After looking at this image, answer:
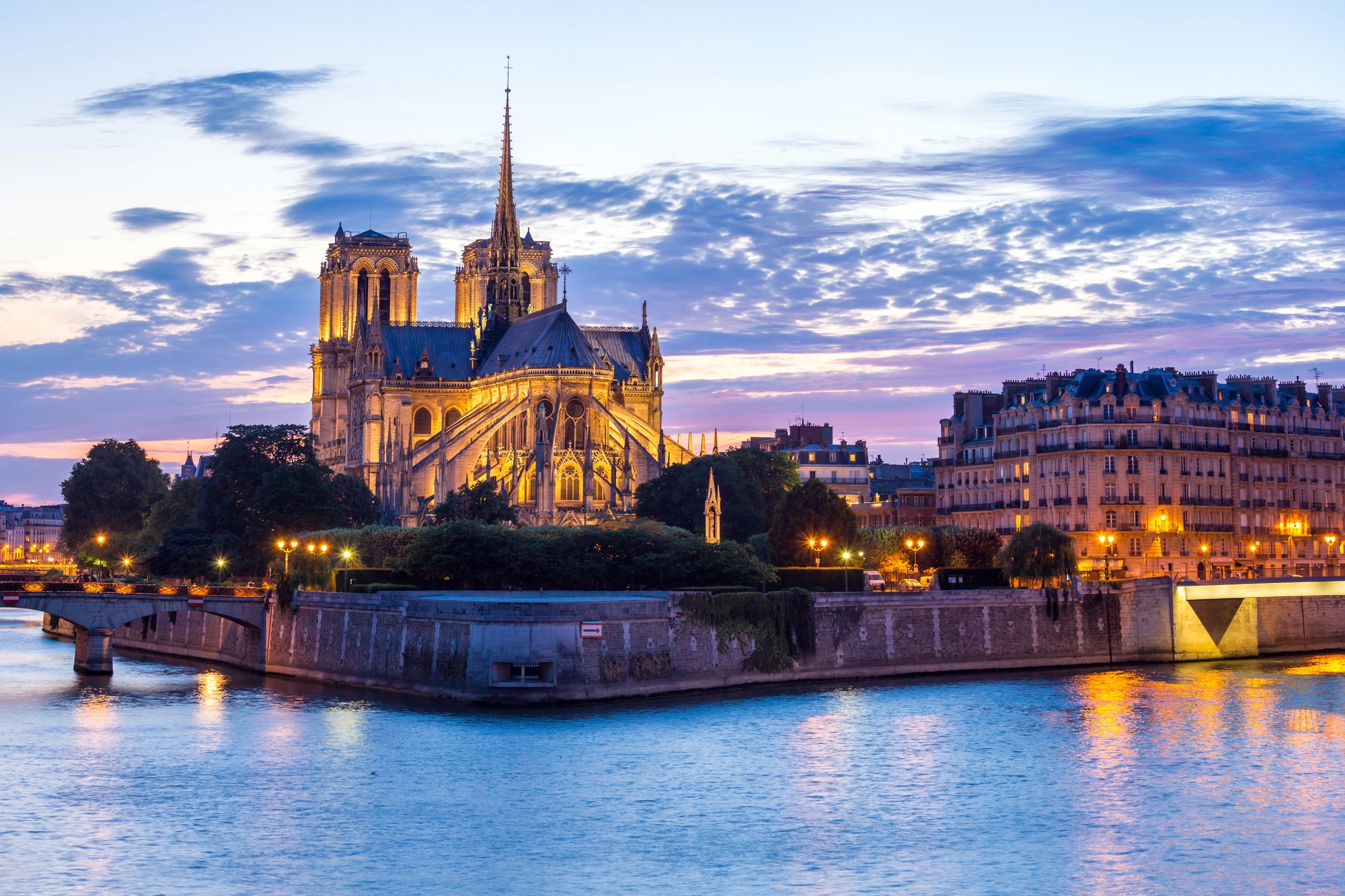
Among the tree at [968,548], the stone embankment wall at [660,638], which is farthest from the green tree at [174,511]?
the tree at [968,548]

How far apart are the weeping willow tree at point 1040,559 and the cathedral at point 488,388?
3498 cm

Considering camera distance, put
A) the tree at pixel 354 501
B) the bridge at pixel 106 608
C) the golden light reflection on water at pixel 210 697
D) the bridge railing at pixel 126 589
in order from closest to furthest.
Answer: the golden light reflection on water at pixel 210 697 → the bridge at pixel 106 608 → the bridge railing at pixel 126 589 → the tree at pixel 354 501

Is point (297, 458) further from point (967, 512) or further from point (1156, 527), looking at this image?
point (1156, 527)

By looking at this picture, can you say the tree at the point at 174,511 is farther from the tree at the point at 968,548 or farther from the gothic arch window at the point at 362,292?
the tree at the point at 968,548

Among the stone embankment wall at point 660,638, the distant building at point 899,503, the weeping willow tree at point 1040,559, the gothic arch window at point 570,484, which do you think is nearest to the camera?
the stone embankment wall at point 660,638

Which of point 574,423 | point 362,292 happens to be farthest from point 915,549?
point 362,292

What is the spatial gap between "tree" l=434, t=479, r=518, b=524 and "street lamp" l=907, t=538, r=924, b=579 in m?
18.3

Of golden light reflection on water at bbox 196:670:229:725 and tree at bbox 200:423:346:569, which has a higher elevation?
tree at bbox 200:423:346:569

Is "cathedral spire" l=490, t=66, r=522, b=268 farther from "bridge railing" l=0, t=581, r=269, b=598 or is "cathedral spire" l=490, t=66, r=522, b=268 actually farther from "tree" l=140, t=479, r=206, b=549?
"bridge railing" l=0, t=581, r=269, b=598

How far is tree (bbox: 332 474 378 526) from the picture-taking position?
89.6 m

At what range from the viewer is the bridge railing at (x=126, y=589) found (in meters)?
61.8

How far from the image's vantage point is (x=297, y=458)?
92.8 metres

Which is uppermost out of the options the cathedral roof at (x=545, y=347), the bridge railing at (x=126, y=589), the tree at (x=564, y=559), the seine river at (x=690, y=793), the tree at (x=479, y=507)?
the cathedral roof at (x=545, y=347)

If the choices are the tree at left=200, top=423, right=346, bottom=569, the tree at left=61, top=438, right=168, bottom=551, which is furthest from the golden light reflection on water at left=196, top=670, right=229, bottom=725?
the tree at left=61, top=438, right=168, bottom=551
